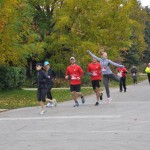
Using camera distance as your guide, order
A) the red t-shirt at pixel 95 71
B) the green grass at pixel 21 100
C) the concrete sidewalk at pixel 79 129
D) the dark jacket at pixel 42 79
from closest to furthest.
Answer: the concrete sidewalk at pixel 79 129, the dark jacket at pixel 42 79, the red t-shirt at pixel 95 71, the green grass at pixel 21 100

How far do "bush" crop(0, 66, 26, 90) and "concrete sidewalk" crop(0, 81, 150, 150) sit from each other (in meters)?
13.1

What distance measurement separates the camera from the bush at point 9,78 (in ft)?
91.3

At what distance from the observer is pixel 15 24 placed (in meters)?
24.6

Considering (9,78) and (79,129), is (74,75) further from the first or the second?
(9,78)

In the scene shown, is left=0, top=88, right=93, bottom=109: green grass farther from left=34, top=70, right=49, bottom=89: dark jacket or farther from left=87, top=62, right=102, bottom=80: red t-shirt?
left=87, top=62, right=102, bottom=80: red t-shirt

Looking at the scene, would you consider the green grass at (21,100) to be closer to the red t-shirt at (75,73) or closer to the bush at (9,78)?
the red t-shirt at (75,73)

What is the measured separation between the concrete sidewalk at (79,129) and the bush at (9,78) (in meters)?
13.1

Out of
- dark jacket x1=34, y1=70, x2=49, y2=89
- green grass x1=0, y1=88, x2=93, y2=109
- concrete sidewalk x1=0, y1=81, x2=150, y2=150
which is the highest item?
dark jacket x1=34, y1=70, x2=49, y2=89

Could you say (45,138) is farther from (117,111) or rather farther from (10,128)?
(117,111)

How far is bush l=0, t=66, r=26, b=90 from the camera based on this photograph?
2783cm

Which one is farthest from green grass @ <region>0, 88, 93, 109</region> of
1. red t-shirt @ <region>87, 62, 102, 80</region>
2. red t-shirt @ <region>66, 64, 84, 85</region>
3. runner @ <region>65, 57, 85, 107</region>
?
red t-shirt @ <region>87, 62, 102, 80</region>

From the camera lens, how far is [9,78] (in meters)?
28.2

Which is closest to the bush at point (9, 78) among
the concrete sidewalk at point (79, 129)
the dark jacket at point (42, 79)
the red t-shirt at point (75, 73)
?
the red t-shirt at point (75, 73)

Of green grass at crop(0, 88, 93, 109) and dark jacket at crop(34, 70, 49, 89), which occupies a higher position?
dark jacket at crop(34, 70, 49, 89)
